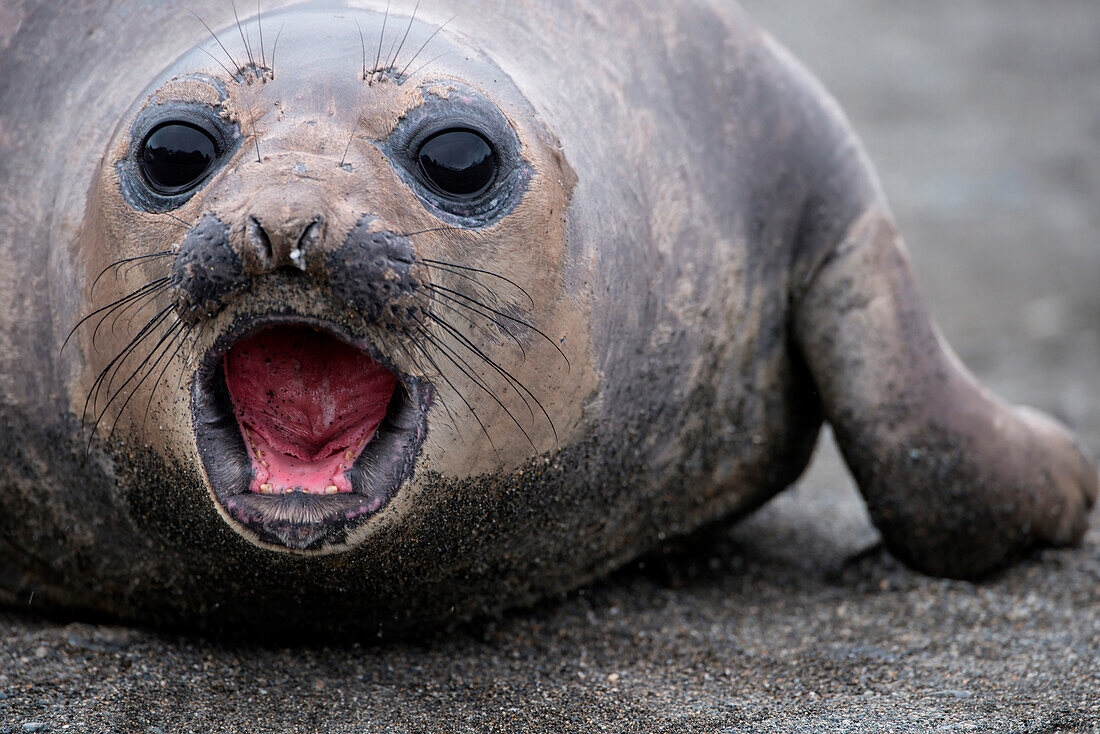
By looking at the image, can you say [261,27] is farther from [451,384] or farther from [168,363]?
[451,384]

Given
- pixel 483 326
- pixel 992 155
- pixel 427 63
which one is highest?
pixel 992 155

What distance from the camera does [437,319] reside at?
7.71 feet

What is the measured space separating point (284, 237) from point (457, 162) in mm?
411

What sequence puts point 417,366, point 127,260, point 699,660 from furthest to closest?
point 699,660 < point 127,260 < point 417,366

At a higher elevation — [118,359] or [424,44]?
[424,44]

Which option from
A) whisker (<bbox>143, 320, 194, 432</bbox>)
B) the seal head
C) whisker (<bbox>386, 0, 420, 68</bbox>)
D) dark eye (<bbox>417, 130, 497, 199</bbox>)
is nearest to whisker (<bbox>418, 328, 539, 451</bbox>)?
the seal head

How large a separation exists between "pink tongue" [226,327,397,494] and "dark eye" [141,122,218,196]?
1.03 ft

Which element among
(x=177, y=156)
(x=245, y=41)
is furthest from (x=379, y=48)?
(x=177, y=156)

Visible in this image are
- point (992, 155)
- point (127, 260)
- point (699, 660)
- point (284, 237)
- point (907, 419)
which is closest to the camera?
point (284, 237)

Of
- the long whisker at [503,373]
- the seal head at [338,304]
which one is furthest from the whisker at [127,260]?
the long whisker at [503,373]

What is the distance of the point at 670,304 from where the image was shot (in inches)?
118

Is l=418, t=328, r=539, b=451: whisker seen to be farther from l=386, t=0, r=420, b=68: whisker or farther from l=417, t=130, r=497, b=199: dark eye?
l=386, t=0, r=420, b=68: whisker

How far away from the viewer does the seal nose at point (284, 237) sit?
2131 millimetres

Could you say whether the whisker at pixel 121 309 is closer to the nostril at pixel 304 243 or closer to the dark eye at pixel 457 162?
the nostril at pixel 304 243
